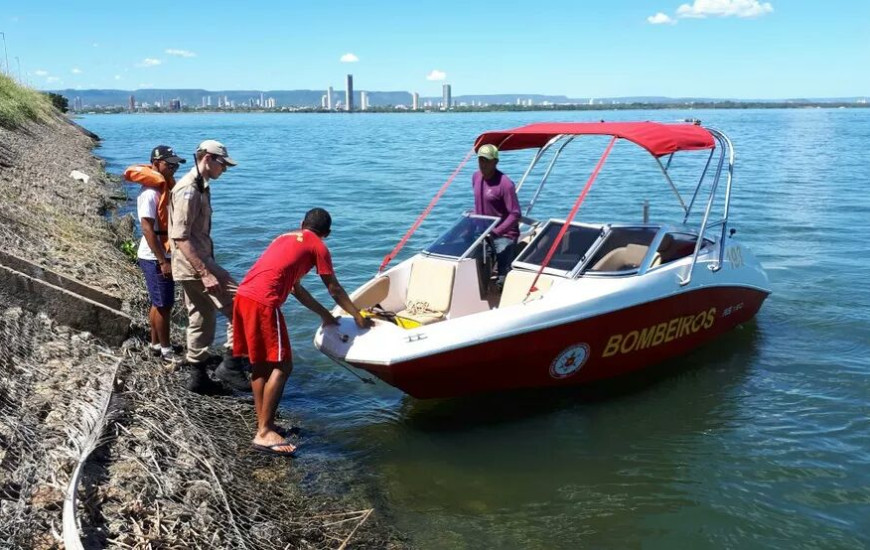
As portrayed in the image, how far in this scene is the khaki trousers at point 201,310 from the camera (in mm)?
5711

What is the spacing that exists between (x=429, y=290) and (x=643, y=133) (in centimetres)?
237

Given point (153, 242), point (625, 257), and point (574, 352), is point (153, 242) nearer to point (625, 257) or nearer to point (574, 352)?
point (574, 352)

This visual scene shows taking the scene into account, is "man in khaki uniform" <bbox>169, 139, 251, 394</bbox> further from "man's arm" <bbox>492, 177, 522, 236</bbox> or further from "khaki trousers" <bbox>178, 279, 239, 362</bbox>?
"man's arm" <bbox>492, 177, 522, 236</bbox>

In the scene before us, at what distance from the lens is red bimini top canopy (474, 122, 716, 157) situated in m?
6.38

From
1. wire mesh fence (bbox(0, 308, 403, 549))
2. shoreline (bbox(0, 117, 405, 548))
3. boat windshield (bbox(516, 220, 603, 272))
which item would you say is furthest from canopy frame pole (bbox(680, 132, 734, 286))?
wire mesh fence (bbox(0, 308, 403, 549))

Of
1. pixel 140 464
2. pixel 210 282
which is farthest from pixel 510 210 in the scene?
pixel 140 464

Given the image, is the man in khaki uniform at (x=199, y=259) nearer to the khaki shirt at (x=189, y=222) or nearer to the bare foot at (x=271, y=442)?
the khaki shirt at (x=189, y=222)

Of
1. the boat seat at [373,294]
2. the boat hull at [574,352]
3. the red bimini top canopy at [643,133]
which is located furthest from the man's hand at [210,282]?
the red bimini top canopy at [643,133]

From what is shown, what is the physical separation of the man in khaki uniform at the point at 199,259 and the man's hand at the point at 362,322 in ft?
3.22

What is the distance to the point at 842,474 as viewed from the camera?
548 cm

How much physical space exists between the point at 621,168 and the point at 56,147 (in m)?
20.3

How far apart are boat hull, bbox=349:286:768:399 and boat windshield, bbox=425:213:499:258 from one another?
1.31m

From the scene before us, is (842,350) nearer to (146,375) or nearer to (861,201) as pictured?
(146,375)

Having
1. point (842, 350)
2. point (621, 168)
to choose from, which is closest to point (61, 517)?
point (842, 350)
